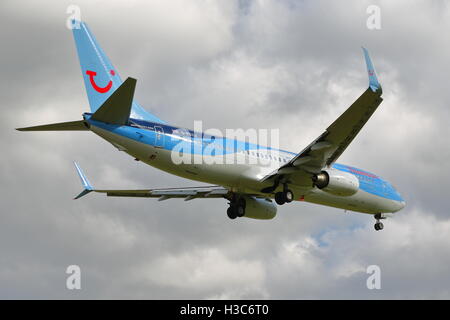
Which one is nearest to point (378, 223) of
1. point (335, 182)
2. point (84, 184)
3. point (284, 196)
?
point (335, 182)

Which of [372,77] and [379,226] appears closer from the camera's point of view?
[372,77]

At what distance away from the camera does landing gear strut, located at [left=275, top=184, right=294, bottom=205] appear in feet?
123

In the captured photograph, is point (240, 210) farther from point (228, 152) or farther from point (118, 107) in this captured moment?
point (118, 107)

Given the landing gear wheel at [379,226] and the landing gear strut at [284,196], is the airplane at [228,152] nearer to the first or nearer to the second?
the landing gear strut at [284,196]

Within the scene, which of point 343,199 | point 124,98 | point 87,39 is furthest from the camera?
point 343,199

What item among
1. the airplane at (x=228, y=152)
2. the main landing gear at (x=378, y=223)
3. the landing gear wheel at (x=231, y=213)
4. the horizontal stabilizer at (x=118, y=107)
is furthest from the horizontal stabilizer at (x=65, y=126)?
the main landing gear at (x=378, y=223)

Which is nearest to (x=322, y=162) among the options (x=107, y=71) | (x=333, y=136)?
(x=333, y=136)

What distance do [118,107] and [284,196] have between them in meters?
11.1

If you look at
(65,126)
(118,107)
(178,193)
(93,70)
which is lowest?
(178,193)

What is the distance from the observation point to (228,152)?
119 feet

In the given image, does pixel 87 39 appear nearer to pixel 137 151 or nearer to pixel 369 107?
pixel 137 151

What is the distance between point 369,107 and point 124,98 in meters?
11.6

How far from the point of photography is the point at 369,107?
3241 centimetres

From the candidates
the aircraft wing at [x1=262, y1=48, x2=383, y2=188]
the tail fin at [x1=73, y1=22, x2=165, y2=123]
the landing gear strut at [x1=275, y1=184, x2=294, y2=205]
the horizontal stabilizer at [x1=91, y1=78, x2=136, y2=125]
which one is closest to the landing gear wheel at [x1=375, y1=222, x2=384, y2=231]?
the aircraft wing at [x1=262, y1=48, x2=383, y2=188]
